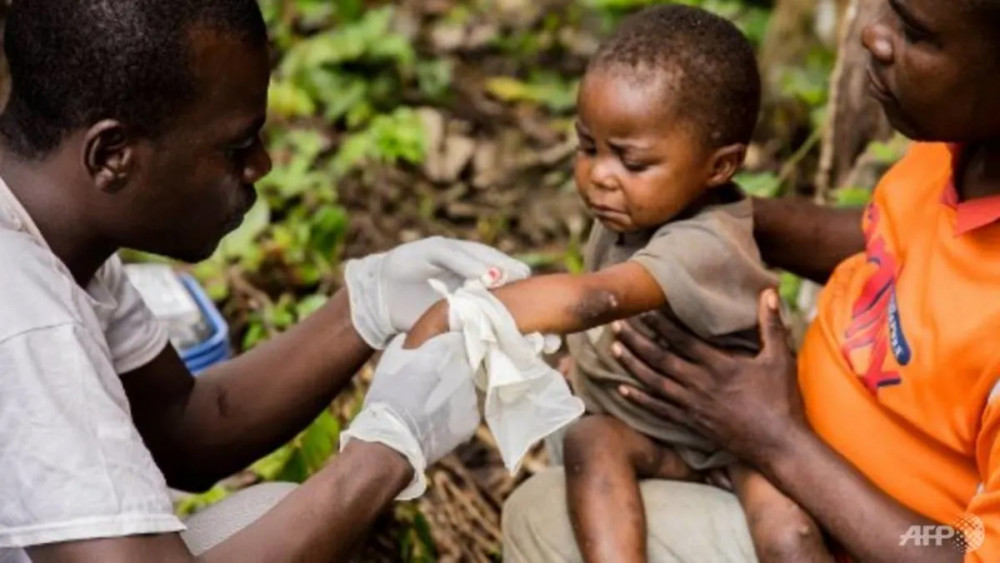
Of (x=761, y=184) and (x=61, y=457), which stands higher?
(x=61, y=457)

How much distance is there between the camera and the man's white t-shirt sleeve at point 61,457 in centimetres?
172

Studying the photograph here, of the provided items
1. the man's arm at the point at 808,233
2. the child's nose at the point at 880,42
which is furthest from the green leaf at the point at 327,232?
the child's nose at the point at 880,42

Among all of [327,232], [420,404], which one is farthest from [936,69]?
[327,232]

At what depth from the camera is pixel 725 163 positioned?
7.60ft

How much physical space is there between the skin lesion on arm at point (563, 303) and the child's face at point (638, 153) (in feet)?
0.45

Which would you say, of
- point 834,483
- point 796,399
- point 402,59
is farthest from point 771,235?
point 402,59

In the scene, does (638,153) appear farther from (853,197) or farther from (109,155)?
(853,197)

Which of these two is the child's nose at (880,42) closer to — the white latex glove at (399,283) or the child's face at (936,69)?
the child's face at (936,69)

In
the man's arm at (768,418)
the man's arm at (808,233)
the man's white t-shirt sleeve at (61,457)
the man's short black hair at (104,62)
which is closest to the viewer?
the man's white t-shirt sleeve at (61,457)

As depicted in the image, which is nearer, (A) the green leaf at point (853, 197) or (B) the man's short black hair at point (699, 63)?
(B) the man's short black hair at point (699, 63)

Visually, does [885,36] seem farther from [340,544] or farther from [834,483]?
[340,544]

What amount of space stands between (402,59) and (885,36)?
291 centimetres

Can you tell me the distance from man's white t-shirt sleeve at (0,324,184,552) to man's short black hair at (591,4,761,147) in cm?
93

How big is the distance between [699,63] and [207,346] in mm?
1301
